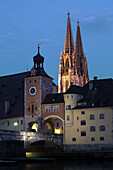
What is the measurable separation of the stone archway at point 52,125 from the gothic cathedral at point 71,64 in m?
73.8

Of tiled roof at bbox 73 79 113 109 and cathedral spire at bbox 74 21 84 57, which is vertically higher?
cathedral spire at bbox 74 21 84 57

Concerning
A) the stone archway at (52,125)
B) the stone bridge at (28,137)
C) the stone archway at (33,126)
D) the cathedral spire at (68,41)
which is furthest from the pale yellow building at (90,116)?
the cathedral spire at (68,41)

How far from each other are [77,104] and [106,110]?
8022 millimetres

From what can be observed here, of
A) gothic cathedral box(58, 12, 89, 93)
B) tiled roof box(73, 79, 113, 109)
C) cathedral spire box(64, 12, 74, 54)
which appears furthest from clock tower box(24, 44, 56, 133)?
cathedral spire box(64, 12, 74, 54)

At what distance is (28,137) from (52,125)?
18.4m

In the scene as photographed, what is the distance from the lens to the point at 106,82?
101562 mm

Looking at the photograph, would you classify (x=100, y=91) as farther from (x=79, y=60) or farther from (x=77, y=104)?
(x=79, y=60)

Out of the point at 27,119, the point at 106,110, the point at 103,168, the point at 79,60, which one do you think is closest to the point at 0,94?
the point at 27,119

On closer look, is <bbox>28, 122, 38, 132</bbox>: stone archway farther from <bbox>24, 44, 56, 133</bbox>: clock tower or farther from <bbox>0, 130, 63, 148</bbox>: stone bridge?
<bbox>0, 130, 63, 148</bbox>: stone bridge

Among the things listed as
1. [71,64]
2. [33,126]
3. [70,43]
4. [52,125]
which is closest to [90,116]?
[52,125]

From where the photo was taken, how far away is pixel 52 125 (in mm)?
108688

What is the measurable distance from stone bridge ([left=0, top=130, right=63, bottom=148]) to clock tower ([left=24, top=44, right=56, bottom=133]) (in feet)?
23.1

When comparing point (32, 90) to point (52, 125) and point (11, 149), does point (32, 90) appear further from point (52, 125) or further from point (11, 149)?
point (11, 149)

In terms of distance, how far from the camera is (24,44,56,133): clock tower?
105250 millimetres
